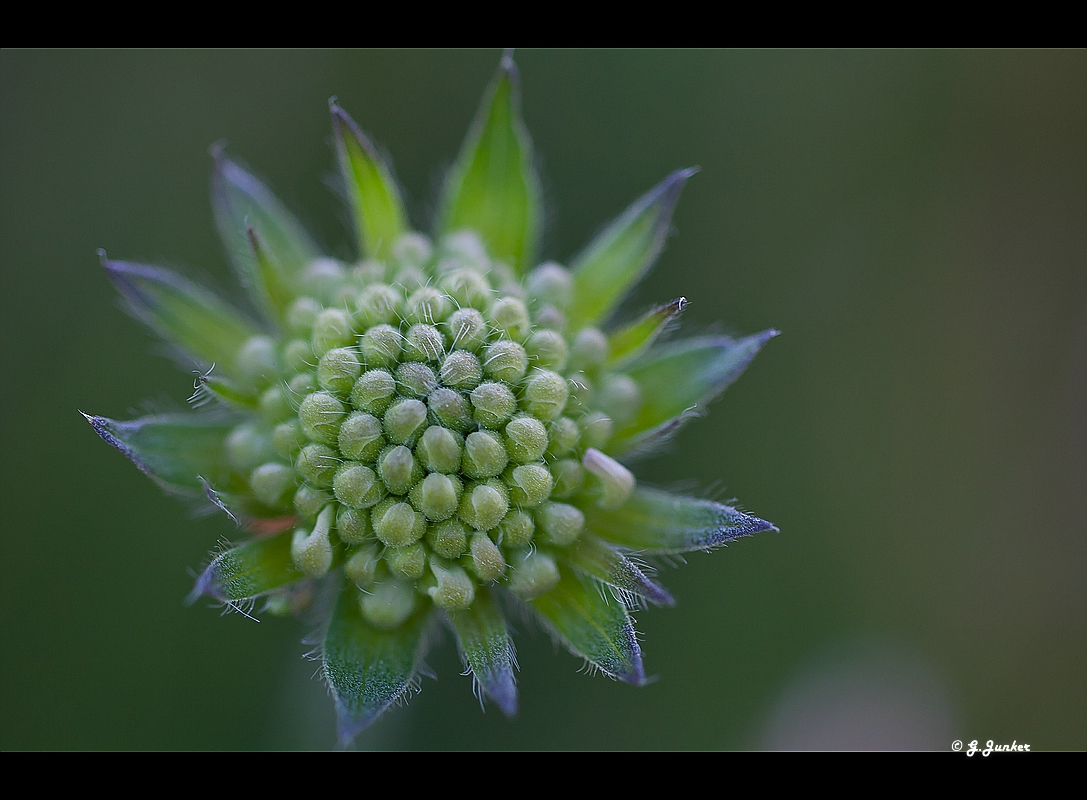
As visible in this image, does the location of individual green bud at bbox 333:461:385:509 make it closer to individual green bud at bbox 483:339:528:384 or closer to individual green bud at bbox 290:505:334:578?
individual green bud at bbox 290:505:334:578

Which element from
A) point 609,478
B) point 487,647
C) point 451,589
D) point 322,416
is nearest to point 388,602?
point 451,589

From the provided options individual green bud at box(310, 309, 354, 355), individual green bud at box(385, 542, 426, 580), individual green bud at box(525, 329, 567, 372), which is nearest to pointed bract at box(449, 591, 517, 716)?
individual green bud at box(385, 542, 426, 580)

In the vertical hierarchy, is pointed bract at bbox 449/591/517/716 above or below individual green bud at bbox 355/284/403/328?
below

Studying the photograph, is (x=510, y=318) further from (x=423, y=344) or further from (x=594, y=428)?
(x=594, y=428)

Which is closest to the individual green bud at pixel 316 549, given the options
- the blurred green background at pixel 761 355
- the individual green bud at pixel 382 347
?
the individual green bud at pixel 382 347

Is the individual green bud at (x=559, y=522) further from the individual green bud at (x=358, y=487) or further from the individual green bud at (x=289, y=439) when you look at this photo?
the individual green bud at (x=289, y=439)

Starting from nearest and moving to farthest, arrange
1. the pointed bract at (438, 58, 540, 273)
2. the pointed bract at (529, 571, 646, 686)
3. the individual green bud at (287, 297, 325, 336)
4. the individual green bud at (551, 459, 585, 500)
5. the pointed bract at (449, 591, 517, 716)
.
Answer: the pointed bract at (449, 591, 517, 716)
the pointed bract at (529, 571, 646, 686)
the individual green bud at (551, 459, 585, 500)
the individual green bud at (287, 297, 325, 336)
the pointed bract at (438, 58, 540, 273)

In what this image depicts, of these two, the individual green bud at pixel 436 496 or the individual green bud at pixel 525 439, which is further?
the individual green bud at pixel 525 439
